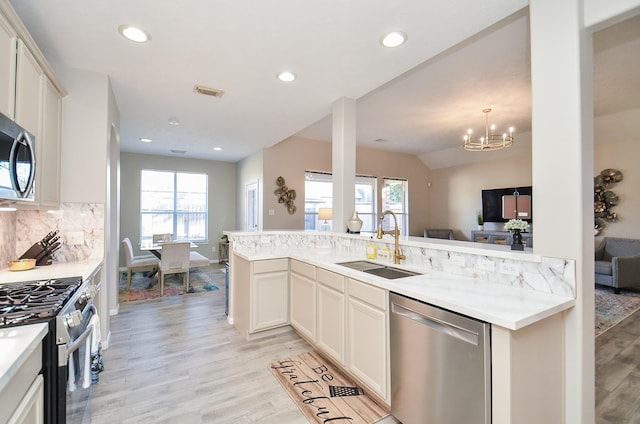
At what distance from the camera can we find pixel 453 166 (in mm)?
7727

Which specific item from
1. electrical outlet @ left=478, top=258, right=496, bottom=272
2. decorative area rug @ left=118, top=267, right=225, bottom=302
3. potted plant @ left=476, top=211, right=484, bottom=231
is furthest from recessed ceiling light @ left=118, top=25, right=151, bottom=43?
potted plant @ left=476, top=211, right=484, bottom=231

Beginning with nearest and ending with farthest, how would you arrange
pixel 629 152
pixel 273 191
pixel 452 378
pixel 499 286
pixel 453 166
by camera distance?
pixel 452 378, pixel 499 286, pixel 629 152, pixel 273 191, pixel 453 166

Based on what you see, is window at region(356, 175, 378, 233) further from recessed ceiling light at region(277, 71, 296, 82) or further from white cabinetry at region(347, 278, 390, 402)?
white cabinetry at region(347, 278, 390, 402)

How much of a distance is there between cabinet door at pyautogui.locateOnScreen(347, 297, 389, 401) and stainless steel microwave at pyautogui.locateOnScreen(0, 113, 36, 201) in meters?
2.12

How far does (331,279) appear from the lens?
7.77ft

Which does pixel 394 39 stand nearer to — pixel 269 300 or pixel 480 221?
pixel 269 300

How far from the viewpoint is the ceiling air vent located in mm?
3127

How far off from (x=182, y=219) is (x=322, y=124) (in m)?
4.37

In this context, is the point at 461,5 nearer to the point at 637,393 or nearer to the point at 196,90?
the point at 196,90

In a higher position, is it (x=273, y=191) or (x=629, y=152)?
(x=629, y=152)

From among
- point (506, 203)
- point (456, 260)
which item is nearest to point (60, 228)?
point (456, 260)

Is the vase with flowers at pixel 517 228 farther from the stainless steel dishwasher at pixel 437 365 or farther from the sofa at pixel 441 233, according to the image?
the sofa at pixel 441 233

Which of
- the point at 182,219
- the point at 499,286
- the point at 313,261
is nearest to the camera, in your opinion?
the point at 499,286

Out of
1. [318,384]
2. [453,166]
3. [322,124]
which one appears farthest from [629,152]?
[318,384]
